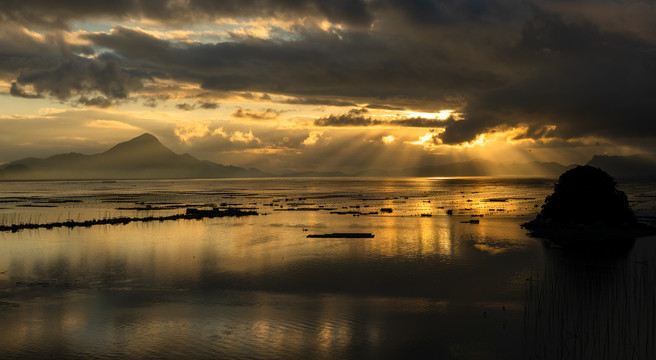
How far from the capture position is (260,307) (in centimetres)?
3397

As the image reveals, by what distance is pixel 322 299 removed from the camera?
3616 centimetres

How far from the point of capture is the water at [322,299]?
26.6 meters

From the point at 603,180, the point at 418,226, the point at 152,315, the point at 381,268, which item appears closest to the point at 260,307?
the point at 152,315

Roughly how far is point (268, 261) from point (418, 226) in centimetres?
3994

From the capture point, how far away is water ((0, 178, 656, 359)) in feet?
87.1

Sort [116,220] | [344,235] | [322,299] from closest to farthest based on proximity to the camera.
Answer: [322,299] < [344,235] < [116,220]

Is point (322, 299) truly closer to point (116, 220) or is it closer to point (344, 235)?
point (344, 235)

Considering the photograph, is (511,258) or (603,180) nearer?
(511,258)

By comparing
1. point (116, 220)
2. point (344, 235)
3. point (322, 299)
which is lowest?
point (322, 299)

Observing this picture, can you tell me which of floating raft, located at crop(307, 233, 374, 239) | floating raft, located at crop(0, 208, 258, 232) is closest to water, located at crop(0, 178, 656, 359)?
floating raft, located at crop(307, 233, 374, 239)

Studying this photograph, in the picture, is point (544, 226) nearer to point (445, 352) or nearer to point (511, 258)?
point (511, 258)

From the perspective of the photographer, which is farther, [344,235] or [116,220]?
[116,220]

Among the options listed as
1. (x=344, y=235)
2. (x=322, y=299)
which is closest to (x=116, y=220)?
(x=344, y=235)

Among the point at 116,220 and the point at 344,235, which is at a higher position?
the point at 116,220
